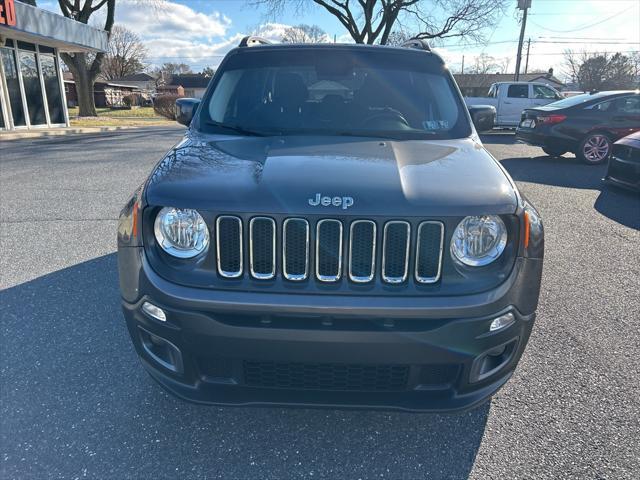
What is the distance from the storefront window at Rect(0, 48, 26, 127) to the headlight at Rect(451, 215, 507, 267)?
19919mm

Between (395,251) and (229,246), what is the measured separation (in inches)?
26.3

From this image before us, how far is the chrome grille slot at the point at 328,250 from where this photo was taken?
1.85 meters

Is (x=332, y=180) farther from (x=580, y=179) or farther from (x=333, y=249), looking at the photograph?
(x=580, y=179)

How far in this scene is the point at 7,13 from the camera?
14234mm

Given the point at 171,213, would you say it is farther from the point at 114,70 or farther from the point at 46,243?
the point at 114,70

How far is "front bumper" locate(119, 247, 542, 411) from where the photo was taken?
1.80 metres

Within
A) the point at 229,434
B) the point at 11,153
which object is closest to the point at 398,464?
the point at 229,434

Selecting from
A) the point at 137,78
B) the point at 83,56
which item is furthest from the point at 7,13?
the point at 137,78

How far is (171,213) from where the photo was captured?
196 cm

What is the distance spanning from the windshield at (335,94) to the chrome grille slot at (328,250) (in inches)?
45.6

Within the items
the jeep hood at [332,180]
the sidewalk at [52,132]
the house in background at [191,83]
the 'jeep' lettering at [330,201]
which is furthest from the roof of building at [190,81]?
the 'jeep' lettering at [330,201]

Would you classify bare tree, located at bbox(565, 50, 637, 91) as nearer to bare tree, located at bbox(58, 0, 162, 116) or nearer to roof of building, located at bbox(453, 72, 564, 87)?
roof of building, located at bbox(453, 72, 564, 87)

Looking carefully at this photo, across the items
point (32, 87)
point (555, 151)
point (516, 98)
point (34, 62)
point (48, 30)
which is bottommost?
point (555, 151)

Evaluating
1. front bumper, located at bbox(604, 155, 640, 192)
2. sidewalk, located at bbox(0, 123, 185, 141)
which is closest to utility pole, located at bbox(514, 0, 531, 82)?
sidewalk, located at bbox(0, 123, 185, 141)
